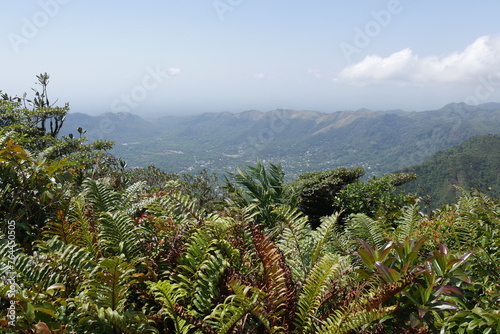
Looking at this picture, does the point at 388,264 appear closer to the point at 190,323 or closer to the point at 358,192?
the point at 190,323

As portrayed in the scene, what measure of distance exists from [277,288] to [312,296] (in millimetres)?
215

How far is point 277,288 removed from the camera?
1.92m

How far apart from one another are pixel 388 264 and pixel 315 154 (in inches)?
7385

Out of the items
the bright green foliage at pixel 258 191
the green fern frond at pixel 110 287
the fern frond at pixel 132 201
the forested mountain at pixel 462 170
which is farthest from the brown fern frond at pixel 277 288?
the forested mountain at pixel 462 170

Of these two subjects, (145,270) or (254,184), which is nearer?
(145,270)

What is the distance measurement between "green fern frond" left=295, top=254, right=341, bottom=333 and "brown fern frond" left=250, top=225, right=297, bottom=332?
0.19 ft

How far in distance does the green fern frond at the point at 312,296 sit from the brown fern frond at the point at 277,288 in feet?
0.19

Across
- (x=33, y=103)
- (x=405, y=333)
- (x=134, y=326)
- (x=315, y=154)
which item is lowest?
(x=315, y=154)

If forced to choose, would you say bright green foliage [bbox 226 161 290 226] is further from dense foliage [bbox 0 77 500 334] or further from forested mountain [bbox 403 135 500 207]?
forested mountain [bbox 403 135 500 207]

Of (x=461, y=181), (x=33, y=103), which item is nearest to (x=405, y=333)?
(x=33, y=103)

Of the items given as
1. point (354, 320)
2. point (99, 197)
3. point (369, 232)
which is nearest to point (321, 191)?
point (369, 232)

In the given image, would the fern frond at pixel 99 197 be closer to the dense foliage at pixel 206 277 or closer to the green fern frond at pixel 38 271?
the dense foliage at pixel 206 277

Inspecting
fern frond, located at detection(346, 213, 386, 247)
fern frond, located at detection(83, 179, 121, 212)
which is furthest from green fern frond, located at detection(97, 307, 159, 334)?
fern frond, located at detection(346, 213, 386, 247)

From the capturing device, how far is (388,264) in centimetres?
200
